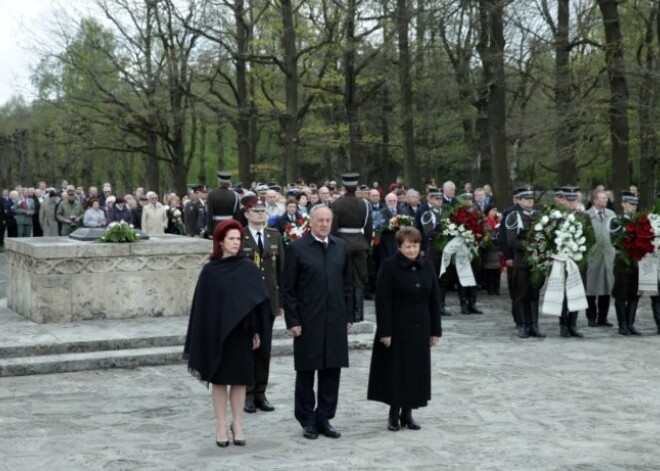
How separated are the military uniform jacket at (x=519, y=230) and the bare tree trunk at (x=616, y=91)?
24.5 feet

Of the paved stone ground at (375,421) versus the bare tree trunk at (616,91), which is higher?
the bare tree trunk at (616,91)

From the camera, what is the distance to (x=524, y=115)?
31.1m

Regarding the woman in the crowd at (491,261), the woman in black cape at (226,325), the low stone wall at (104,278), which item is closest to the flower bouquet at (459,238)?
Result: the woman in the crowd at (491,261)

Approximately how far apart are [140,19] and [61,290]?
90.0ft

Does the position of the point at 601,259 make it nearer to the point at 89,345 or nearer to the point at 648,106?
the point at 89,345

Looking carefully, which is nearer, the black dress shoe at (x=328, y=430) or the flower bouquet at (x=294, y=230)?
the black dress shoe at (x=328, y=430)

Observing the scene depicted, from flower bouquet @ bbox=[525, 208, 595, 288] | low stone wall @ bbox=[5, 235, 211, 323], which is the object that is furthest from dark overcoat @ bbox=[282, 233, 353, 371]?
flower bouquet @ bbox=[525, 208, 595, 288]

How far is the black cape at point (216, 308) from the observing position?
308 inches

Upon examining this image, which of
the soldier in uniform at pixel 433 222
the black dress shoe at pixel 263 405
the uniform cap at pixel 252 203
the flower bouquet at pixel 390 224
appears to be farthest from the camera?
the flower bouquet at pixel 390 224

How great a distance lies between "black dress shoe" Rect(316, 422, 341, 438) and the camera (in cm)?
826

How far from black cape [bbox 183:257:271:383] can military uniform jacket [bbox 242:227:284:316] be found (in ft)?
6.53

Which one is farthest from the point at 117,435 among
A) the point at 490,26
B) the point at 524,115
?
the point at 524,115

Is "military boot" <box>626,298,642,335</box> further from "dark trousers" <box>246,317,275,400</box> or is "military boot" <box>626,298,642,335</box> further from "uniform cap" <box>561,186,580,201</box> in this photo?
"dark trousers" <box>246,317,275,400</box>

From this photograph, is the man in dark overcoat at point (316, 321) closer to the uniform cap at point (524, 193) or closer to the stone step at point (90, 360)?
the stone step at point (90, 360)
